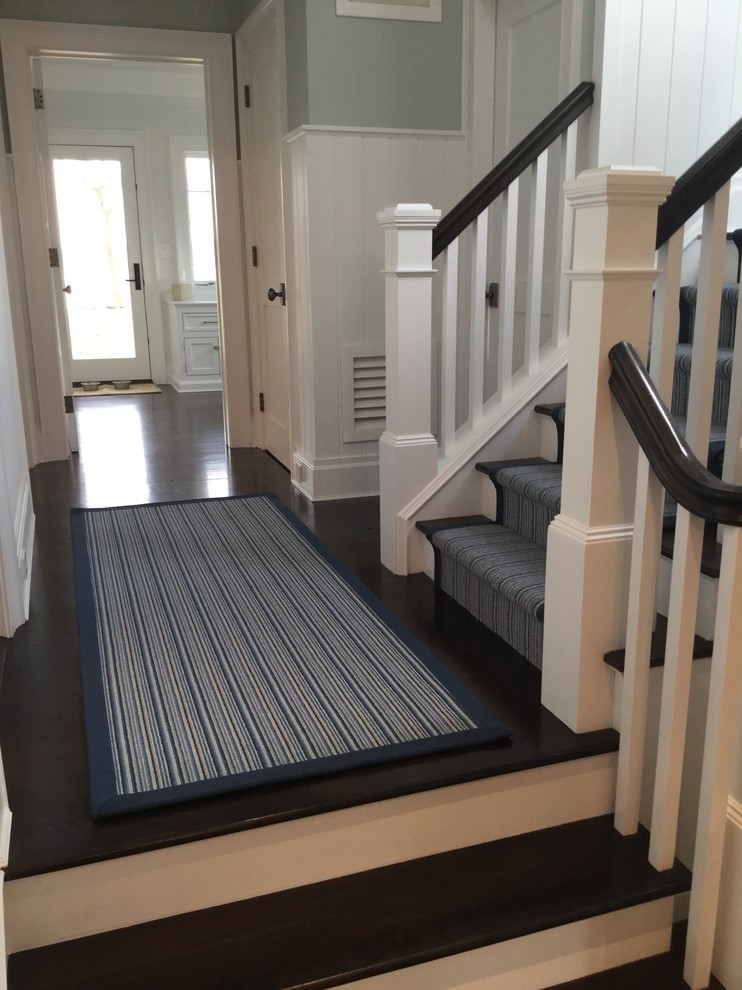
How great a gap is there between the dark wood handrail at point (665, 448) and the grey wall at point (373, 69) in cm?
230

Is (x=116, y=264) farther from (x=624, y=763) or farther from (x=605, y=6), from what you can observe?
(x=624, y=763)

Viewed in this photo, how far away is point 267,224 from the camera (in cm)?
445

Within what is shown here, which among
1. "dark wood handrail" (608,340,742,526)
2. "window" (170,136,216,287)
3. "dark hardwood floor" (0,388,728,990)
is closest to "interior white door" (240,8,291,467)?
"dark hardwood floor" (0,388,728,990)

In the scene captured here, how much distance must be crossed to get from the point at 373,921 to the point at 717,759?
673mm

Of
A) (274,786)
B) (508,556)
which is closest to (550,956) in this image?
(274,786)

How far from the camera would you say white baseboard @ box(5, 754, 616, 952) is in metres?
1.53

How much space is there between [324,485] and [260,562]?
2.94 ft

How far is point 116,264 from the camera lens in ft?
25.8

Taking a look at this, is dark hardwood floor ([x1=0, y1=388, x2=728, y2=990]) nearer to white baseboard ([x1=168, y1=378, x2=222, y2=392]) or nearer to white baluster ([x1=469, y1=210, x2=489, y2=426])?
white baluster ([x1=469, y1=210, x2=489, y2=426])

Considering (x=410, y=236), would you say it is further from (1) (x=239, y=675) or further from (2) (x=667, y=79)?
(1) (x=239, y=675)

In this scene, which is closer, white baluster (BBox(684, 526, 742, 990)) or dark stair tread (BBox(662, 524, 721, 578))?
white baluster (BBox(684, 526, 742, 990))

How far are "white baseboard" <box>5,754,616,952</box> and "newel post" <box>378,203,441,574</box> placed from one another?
3.71 ft

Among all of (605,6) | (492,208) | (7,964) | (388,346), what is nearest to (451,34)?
(492,208)

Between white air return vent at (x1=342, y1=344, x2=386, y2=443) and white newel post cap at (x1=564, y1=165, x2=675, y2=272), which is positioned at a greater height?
white newel post cap at (x1=564, y1=165, x2=675, y2=272)
